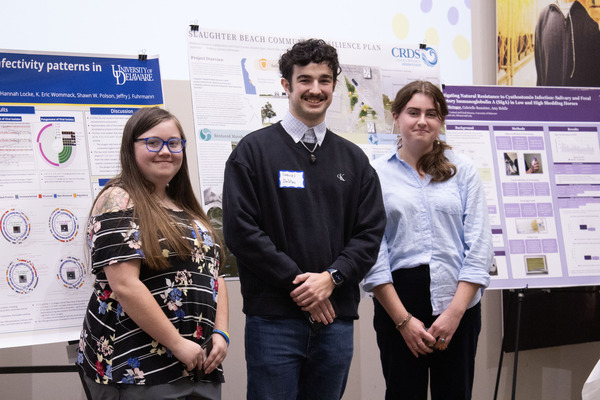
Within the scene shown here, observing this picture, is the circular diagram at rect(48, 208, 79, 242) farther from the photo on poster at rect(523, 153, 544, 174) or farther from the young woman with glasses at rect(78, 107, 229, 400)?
the photo on poster at rect(523, 153, 544, 174)

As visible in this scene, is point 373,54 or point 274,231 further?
point 373,54

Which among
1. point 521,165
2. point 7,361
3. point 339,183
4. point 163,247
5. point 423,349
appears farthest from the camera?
point 521,165

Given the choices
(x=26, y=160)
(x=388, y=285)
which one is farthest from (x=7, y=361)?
(x=388, y=285)

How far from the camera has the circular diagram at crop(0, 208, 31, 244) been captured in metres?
2.22

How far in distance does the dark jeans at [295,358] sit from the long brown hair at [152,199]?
317 mm

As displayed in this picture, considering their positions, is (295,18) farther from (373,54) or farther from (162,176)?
(162,176)

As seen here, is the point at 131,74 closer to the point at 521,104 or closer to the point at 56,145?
the point at 56,145

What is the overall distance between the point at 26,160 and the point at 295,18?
1799 millimetres

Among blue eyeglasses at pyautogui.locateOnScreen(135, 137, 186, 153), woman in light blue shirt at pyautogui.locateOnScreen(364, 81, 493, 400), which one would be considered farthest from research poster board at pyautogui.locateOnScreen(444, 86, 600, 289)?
blue eyeglasses at pyautogui.locateOnScreen(135, 137, 186, 153)

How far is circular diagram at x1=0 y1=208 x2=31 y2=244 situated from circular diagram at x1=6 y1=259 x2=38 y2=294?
84 mm

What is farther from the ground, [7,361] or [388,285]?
[388,285]

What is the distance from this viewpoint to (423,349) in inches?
89.5

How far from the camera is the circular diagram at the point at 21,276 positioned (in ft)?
7.25

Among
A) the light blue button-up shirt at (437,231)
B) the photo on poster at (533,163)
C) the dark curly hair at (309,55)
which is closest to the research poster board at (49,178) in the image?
the dark curly hair at (309,55)
